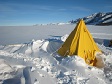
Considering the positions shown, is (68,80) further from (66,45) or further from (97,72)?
(66,45)

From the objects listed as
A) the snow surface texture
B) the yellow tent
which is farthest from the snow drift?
the yellow tent

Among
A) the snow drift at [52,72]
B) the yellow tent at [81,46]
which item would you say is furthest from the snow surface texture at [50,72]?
the yellow tent at [81,46]

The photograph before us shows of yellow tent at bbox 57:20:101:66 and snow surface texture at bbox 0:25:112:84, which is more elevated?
yellow tent at bbox 57:20:101:66

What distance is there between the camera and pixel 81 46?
6770mm

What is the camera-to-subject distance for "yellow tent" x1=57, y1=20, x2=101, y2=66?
262 inches

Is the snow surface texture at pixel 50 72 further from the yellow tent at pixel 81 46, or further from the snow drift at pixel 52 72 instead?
the yellow tent at pixel 81 46

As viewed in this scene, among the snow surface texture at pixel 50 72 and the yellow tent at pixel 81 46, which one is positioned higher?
the yellow tent at pixel 81 46

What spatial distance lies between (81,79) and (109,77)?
1.14 m

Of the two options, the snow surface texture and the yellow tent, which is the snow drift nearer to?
the snow surface texture

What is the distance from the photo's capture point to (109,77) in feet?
16.9

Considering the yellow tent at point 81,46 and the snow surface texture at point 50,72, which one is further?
the yellow tent at point 81,46

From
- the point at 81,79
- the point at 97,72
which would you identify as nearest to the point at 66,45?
the point at 97,72

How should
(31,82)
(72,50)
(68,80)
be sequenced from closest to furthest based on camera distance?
1. (31,82)
2. (68,80)
3. (72,50)

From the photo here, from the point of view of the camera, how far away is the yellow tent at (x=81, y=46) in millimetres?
6648
